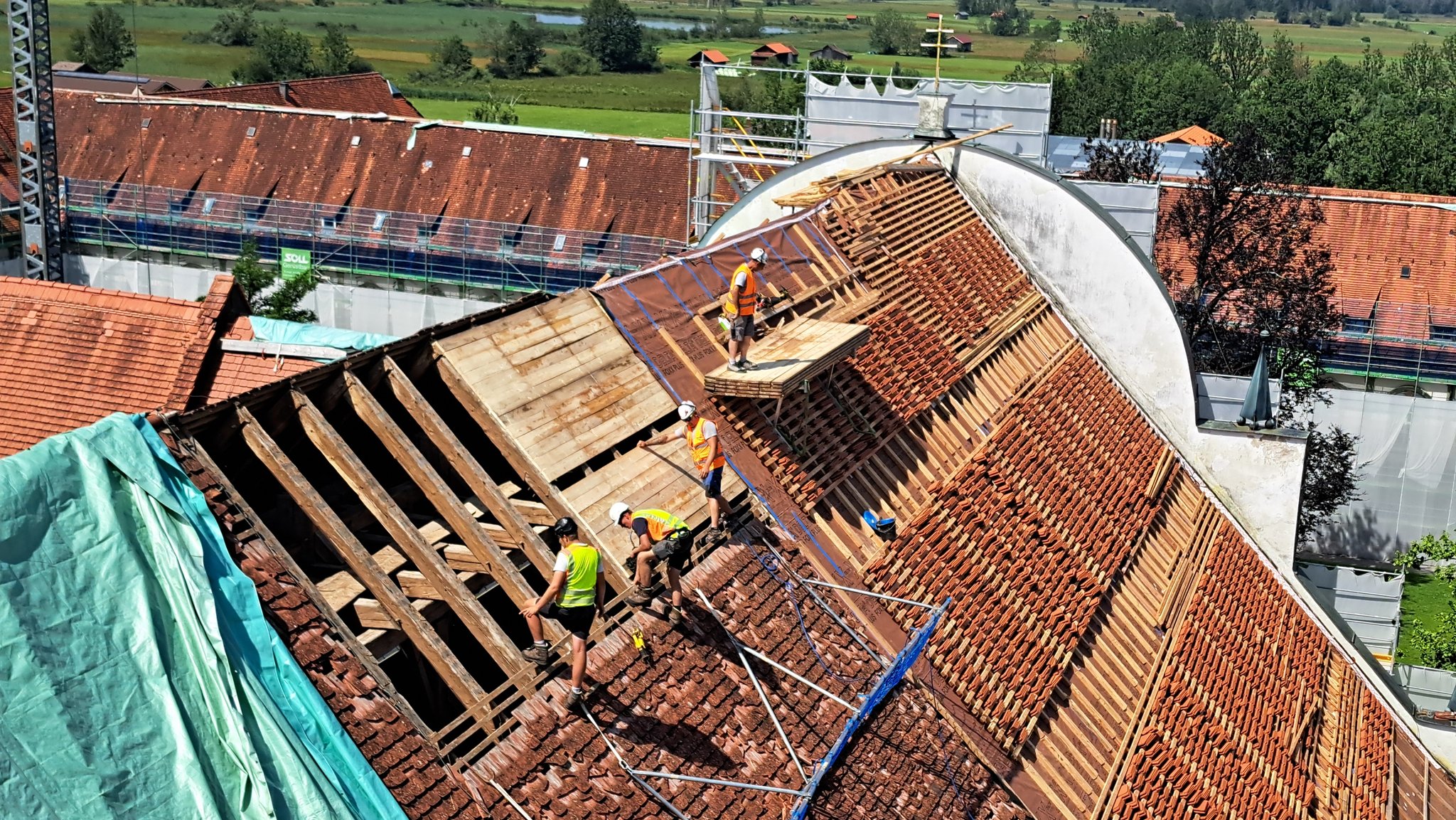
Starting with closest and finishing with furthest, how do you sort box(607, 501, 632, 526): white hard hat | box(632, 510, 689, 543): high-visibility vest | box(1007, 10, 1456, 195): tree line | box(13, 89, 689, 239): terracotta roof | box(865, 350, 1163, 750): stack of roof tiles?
1. box(607, 501, 632, 526): white hard hat
2. box(632, 510, 689, 543): high-visibility vest
3. box(865, 350, 1163, 750): stack of roof tiles
4. box(13, 89, 689, 239): terracotta roof
5. box(1007, 10, 1456, 195): tree line

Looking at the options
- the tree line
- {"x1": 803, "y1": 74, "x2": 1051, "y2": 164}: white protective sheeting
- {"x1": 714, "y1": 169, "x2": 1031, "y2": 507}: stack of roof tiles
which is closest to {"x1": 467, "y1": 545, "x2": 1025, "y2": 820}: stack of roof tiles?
{"x1": 714, "y1": 169, "x2": 1031, "y2": 507}: stack of roof tiles

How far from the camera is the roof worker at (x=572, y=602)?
10.9 metres

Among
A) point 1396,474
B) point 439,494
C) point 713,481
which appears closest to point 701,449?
point 713,481

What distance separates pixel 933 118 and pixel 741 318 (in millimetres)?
11175

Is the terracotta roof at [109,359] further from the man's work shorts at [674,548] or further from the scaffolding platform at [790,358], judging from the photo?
the man's work shorts at [674,548]

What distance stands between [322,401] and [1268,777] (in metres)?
12.3

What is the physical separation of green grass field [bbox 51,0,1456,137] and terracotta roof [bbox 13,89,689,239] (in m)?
18.6

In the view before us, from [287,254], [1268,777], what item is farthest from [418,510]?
[287,254]

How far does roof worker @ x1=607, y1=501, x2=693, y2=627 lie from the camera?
12.3 metres

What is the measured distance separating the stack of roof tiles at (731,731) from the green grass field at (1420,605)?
21459 millimetres

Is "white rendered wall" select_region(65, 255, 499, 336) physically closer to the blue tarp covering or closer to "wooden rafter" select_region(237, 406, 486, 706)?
the blue tarp covering

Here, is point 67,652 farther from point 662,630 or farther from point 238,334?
point 238,334

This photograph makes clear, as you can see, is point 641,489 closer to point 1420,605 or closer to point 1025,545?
point 1025,545

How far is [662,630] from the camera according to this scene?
12.4 m
